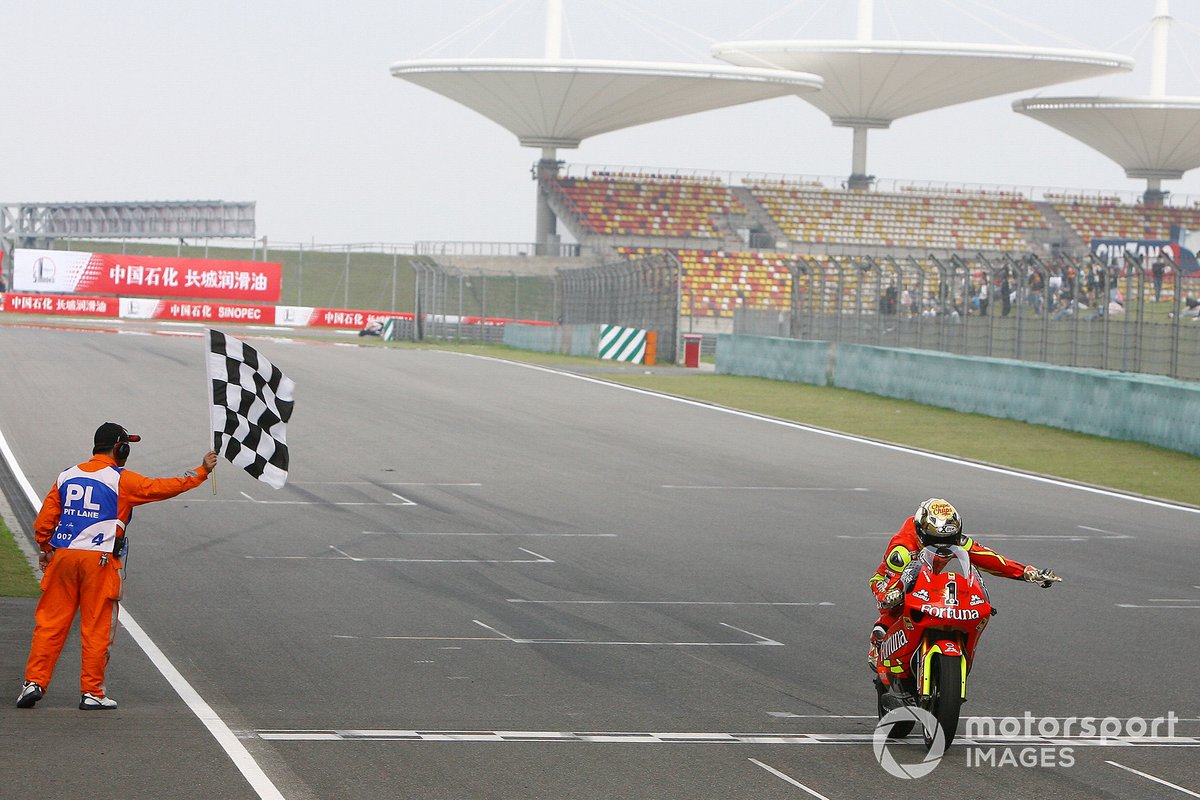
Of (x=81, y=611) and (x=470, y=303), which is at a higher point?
(x=470, y=303)

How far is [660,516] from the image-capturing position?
592 inches

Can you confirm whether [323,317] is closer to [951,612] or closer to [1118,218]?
[1118,218]

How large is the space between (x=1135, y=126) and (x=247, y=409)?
81.0 metres

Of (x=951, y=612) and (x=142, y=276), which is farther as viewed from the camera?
(x=142, y=276)

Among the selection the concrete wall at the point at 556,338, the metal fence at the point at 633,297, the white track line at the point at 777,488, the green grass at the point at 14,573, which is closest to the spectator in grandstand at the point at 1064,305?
the white track line at the point at 777,488

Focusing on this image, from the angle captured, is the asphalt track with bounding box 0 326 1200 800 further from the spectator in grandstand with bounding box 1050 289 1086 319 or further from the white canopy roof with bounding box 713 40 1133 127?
the white canopy roof with bounding box 713 40 1133 127

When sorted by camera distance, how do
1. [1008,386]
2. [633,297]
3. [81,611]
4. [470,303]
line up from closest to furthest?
[81,611] < [1008,386] < [633,297] < [470,303]

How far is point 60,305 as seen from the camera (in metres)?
65.2

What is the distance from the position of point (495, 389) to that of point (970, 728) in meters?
22.4

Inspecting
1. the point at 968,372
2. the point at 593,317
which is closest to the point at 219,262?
the point at 593,317

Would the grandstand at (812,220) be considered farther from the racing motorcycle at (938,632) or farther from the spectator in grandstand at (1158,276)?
the racing motorcycle at (938,632)

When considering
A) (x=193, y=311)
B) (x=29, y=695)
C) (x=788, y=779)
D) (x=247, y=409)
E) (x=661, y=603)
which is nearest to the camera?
(x=788, y=779)

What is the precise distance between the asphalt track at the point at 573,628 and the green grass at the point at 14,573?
619 mm

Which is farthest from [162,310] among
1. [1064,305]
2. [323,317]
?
[1064,305]
